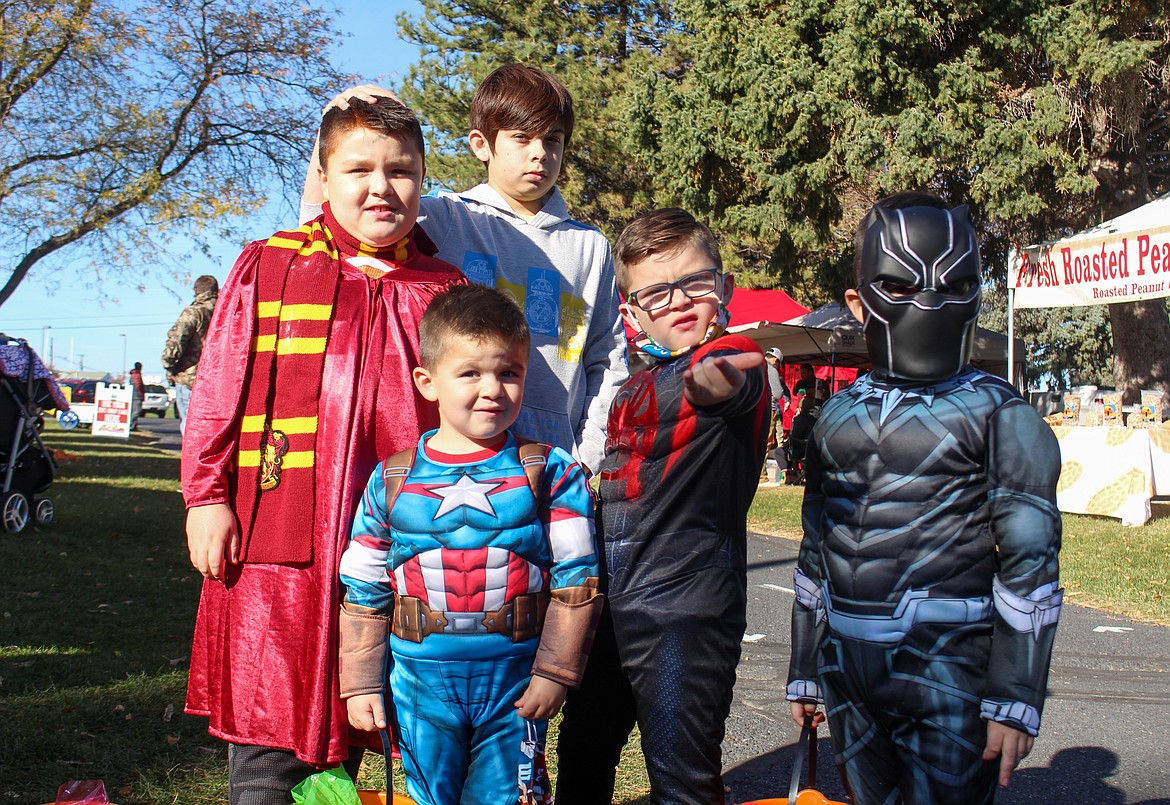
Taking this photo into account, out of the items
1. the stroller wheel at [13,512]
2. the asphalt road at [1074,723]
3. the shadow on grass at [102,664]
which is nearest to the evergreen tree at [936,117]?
the asphalt road at [1074,723]

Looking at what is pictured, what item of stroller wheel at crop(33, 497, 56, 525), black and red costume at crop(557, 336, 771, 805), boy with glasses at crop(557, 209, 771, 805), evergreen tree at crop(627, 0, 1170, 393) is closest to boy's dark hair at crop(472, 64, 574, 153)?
boy with glasses at crop(557, 209, 771, 805)

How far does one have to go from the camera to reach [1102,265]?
955 centimetres

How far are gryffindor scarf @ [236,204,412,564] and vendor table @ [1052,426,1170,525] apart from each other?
831 cm

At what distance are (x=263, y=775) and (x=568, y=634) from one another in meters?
0.76

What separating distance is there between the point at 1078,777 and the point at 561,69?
72.1 feet

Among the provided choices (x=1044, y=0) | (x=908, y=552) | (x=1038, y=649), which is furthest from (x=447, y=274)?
(x=1044, y=0)

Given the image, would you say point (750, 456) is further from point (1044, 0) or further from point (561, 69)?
point (561, 69)

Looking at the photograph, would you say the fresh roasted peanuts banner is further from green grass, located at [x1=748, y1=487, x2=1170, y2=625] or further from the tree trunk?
the tree trunk

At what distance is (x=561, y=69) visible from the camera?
2323 cm

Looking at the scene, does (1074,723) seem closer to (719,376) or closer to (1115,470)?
(719,376)

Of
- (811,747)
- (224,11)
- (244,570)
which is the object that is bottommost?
(811,747)

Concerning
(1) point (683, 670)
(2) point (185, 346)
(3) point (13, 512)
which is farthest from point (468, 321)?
(2) point (185, 346)

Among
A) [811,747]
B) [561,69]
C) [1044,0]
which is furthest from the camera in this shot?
[561,69]

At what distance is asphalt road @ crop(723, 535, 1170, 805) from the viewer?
3270 millimetres
